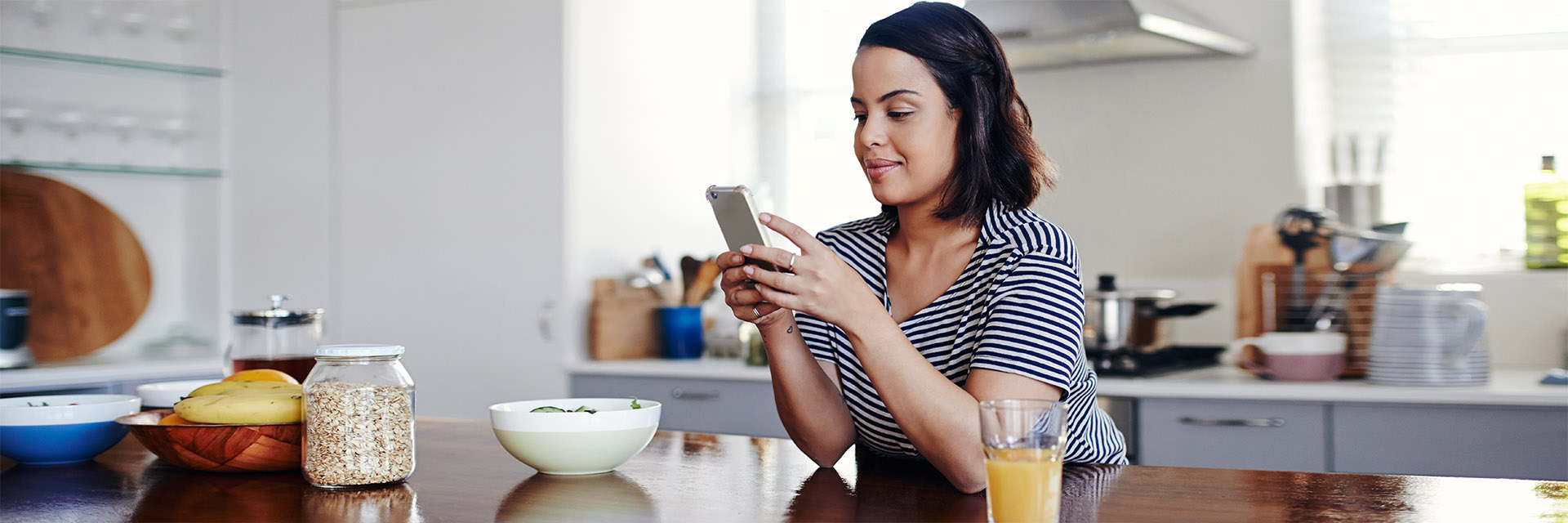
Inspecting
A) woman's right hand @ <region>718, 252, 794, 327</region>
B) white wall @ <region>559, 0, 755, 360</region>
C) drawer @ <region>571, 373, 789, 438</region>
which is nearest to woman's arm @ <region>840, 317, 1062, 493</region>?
woman's right hand @ <region>718, 252, 794, 327</region>

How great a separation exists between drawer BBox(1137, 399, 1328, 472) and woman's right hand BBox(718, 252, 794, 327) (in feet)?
4.52

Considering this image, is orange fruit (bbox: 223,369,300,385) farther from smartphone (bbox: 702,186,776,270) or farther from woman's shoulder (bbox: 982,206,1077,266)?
woman's shoulder (bbox: 982,206,1077,266)

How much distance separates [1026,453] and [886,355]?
0.93 ft

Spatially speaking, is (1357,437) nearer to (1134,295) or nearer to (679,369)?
(1134,295)

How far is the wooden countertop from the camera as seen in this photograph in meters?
1.12

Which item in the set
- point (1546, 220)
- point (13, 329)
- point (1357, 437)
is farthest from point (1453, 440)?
point (13, 329)

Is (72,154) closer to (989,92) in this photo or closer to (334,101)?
(334,101)

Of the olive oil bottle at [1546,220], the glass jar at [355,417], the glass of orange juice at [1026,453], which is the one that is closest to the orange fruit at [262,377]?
the glass jar at [355,417]

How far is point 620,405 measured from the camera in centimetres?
143

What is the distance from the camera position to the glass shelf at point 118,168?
3.00 metres

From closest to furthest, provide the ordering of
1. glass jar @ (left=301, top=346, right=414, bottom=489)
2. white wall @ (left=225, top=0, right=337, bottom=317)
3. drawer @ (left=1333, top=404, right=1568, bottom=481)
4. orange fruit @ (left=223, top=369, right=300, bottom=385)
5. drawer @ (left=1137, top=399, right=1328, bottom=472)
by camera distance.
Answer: glass jar @ (left=301, top=346, right=414, bottom=489) → orange fruit @ (left=223, top=369, right=300, bottom=385) → drawer @ (left=1333, top=404, right=1568, bottom=481) → drawer @ (left=1137, top=399, right=1328, bottom=472) → white wall @ (left=225, top=0, right=337, bottom=317)

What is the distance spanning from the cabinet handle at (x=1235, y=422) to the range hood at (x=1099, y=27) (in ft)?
2.83

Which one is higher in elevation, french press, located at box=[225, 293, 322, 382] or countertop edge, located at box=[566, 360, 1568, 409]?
french press, located at box=[225, 293, 322, 382]

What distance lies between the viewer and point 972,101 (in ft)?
4.91
